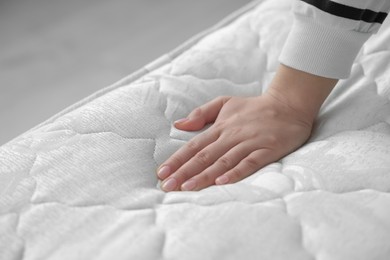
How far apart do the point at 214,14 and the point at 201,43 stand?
563 millimetres

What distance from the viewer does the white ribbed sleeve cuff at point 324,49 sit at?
62 centimetres

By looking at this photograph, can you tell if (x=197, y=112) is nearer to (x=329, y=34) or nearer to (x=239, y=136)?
(x=239, y=136)

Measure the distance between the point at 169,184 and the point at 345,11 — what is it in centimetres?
25

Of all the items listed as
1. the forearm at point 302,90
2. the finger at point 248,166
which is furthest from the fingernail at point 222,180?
the forearm at point 302,90

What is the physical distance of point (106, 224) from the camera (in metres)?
0.47

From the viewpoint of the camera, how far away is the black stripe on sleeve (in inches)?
23.6

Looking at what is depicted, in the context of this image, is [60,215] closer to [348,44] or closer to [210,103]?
[210,103]

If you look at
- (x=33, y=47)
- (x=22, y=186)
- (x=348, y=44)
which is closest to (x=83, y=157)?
(x=22, y=186)

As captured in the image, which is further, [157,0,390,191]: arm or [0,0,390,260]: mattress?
[157,0,390,191]: arm

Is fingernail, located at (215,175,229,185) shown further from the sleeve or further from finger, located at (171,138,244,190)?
the sleeve

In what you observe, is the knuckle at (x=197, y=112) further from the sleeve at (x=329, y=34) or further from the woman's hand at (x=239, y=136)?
the sleeve at (x=329, y=34)

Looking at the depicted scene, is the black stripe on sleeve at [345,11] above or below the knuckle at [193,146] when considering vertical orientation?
above

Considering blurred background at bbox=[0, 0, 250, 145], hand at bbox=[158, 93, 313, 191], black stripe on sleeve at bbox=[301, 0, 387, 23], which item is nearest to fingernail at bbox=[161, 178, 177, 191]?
hand at bbox=[158, 93, 313, 191]

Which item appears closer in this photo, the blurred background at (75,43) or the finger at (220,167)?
the finger at (220,167)
